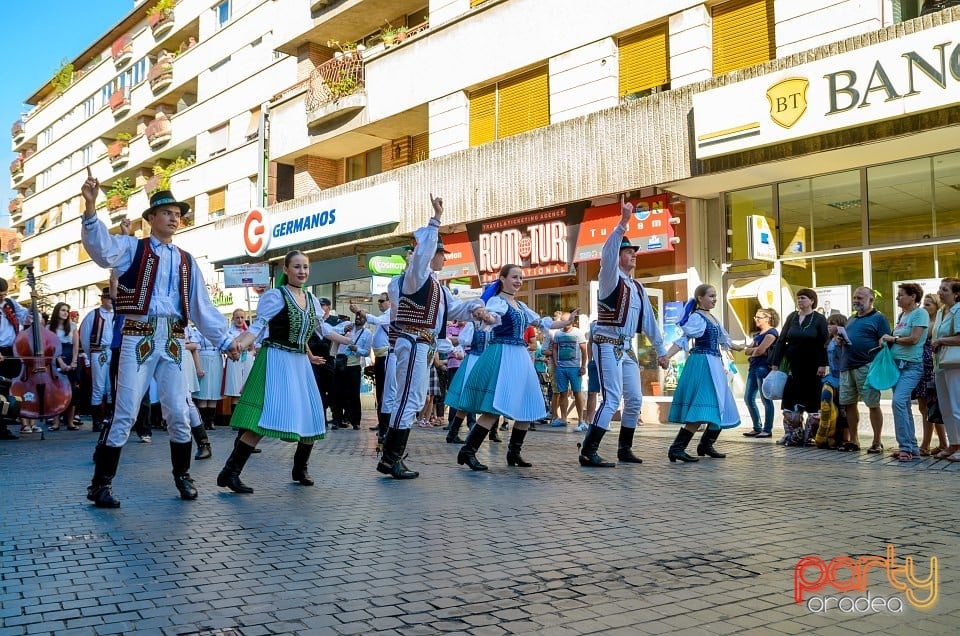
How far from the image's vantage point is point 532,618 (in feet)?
11.8

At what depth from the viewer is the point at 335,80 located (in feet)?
84.4

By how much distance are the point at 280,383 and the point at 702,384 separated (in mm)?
4698

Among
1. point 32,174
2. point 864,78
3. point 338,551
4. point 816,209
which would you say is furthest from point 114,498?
point 32,174

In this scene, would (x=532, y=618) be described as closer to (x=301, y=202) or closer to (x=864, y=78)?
(x=864, y=78)

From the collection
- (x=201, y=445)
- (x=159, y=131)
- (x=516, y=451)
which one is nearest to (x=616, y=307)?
(x=516, y=451)

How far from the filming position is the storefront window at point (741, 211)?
53.9 feet

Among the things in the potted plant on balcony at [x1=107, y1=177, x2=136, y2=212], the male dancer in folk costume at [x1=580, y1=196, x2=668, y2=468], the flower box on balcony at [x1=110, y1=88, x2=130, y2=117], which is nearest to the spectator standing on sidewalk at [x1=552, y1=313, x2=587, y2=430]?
the male dancer in folk costume at [x1=580, y1=196, x2=668, y2=468]

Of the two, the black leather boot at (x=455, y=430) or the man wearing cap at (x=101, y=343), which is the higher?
the man wearing cap at (x=101, y=343)

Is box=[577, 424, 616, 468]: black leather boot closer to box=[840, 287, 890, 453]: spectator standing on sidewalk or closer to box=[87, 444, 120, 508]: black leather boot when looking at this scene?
box=[840, 287, 890, 453]: spectator standing on sidewalk

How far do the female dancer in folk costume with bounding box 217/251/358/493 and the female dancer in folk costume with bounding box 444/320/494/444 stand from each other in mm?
2766

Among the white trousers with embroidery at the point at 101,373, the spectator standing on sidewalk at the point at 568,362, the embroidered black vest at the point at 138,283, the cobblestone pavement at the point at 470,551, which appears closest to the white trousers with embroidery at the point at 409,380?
the cobblestone pavement at the point at 470,551

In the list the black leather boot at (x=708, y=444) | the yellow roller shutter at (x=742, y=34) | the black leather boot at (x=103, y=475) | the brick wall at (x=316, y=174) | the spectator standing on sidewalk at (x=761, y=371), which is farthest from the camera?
the brick wall at (x=316, y=174)

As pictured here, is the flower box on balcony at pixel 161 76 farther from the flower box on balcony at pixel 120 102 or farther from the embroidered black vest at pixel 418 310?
the embroidered black vest at pixel 418 310

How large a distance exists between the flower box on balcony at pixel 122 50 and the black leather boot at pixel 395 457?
43.0m
